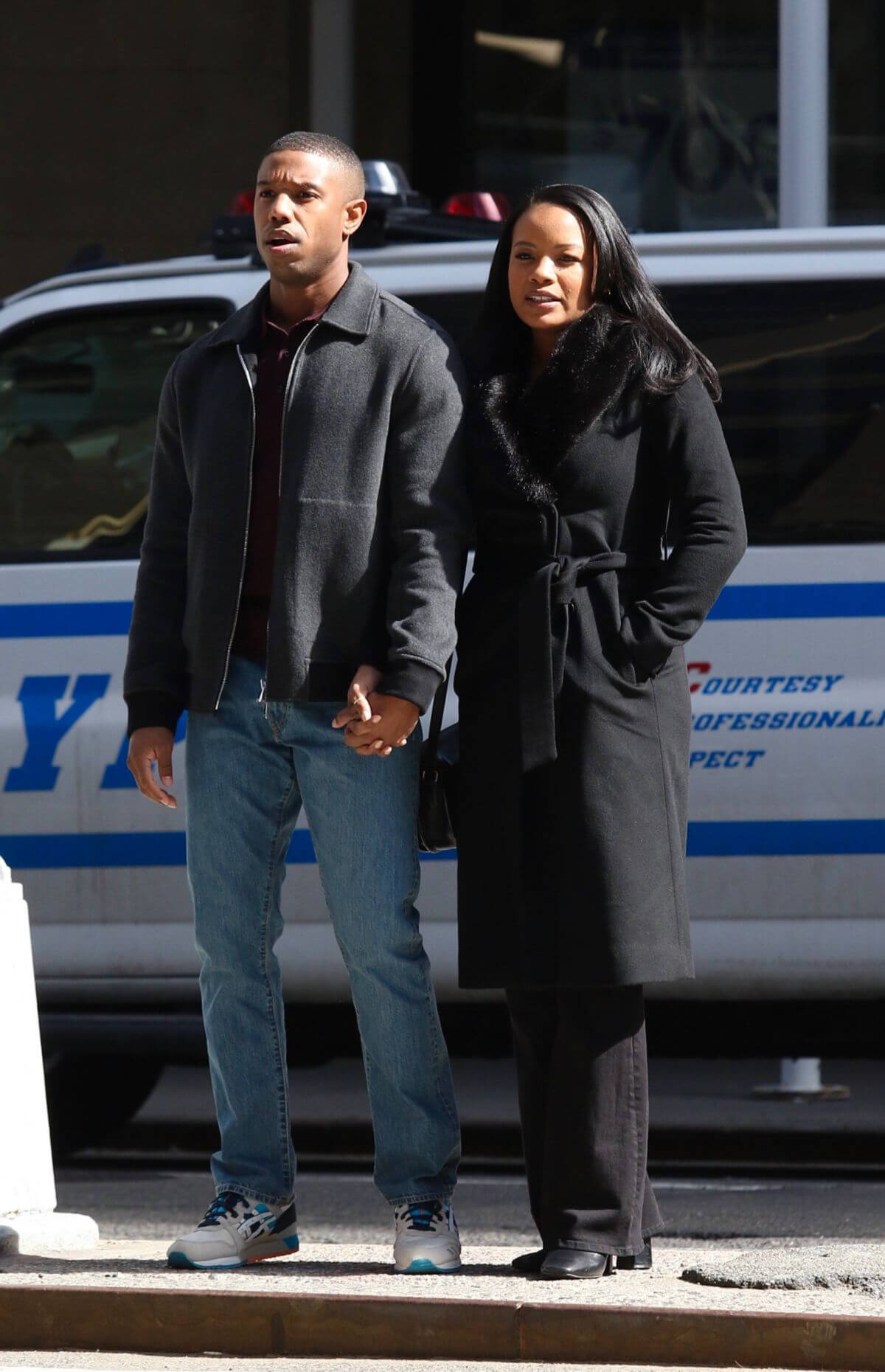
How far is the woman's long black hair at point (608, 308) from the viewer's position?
3.82 m

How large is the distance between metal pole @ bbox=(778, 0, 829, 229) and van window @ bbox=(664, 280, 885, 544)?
203 cm

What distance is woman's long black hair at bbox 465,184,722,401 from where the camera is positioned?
150 inches

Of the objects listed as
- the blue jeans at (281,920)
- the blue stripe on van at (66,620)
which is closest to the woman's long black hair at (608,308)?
the blue jeans at (281,920)

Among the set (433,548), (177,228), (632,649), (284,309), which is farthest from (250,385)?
(177,228)

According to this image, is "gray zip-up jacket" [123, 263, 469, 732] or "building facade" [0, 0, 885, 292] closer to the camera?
"gray zip-up jacket" [123, 263, 469, 732]

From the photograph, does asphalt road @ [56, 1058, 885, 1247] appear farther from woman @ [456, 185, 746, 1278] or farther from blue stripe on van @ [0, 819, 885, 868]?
woman @ [456, 185, 746, 1278]

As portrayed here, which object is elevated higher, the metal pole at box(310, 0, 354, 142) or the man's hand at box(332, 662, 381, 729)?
the metal pole at box(310, 0, 354, 142)

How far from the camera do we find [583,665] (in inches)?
149

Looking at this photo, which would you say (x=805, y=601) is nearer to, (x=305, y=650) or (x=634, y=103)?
(x=305, y=650)

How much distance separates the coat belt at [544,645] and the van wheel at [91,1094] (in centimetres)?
297

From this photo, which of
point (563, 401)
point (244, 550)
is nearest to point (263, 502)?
point (244, 550)

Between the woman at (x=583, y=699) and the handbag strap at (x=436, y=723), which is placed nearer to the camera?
the woman at (x=583, y=699)

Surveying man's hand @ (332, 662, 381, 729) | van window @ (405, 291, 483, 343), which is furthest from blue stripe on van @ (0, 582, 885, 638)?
man's hand @ (332, 662, 381, 729)

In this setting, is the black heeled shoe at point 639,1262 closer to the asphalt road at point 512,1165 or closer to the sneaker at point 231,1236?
the sneaker at point 231,1236
